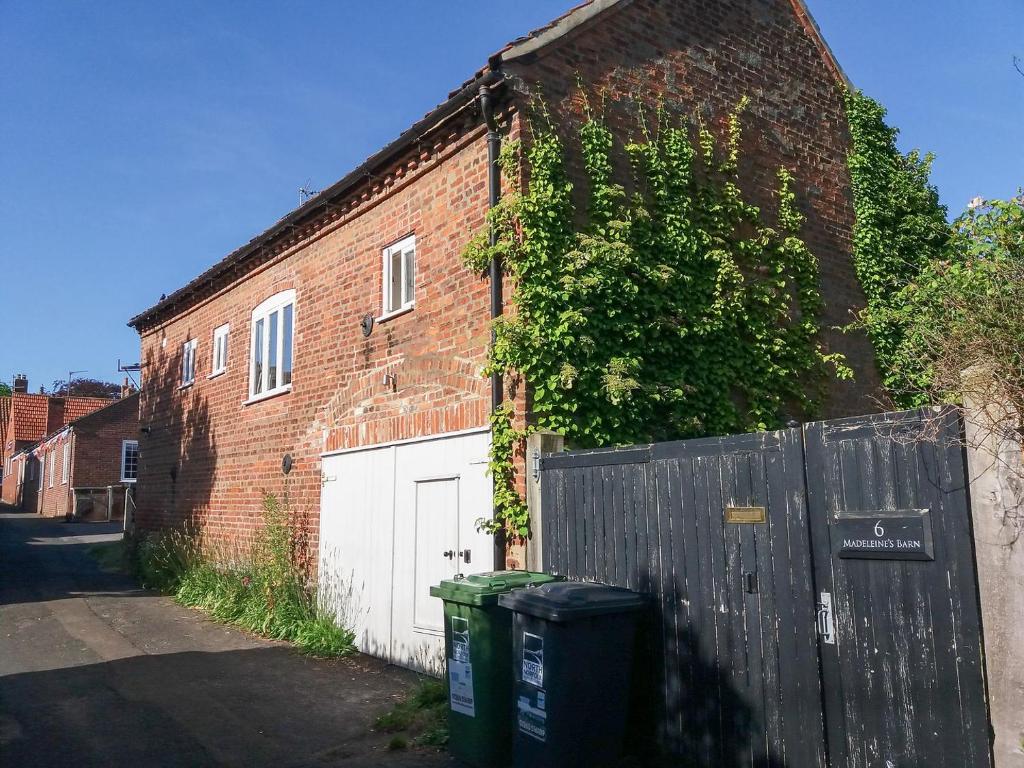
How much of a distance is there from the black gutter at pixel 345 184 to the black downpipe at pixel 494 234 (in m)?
0.23

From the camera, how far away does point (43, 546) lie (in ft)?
73.3

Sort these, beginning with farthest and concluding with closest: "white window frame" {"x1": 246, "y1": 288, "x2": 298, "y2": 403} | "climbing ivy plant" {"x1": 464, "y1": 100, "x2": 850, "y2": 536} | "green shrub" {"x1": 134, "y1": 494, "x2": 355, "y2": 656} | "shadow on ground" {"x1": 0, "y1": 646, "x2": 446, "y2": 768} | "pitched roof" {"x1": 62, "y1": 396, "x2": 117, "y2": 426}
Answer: "pitched roof" {"x1": 62, "y1": 396, "x2": 117, "y2": 426} < "white window frame" {"x1": 246, "y1": 288, "x2": 298, "y2": 403} < "green shrub" {"x1": 134, "y1": 494, "x2": 355, "y2": 656} < "climbing ivy plant" {"x1": 464, "y1": 100, "x2": 850, "y2": 536} < "shadow on ground" {"x1": 0, "y1": 646, "x2": 446, "y2": 768}

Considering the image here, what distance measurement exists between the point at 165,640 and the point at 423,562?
423 cm

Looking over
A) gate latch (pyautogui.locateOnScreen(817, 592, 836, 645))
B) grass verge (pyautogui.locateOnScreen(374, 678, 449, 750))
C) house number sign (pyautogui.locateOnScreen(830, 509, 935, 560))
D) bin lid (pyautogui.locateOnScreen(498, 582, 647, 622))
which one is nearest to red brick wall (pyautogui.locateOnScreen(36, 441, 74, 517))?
grass verge (pyautogui.locateOnScreen(374, 678, 449, 750))

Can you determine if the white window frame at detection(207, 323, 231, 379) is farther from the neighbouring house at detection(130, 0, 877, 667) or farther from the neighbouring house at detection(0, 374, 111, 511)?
the neighbouring house at detection(0, 374, 111, 511)

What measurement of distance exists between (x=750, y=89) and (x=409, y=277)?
16.3ft

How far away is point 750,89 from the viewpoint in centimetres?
1064

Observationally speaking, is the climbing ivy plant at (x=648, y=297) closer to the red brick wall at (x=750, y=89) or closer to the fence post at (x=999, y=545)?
the red brick wall at (x=750, y=89)

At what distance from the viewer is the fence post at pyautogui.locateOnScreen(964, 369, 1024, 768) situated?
3953mm

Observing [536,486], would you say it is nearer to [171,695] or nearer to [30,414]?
[171,695]

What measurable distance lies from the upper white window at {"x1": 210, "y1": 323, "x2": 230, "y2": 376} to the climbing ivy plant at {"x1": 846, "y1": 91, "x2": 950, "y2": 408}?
34.3 feet

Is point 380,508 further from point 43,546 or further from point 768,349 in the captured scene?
point 43,546

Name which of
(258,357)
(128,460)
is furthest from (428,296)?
(128,460)

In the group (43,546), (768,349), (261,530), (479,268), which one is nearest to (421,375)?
(479,268)
